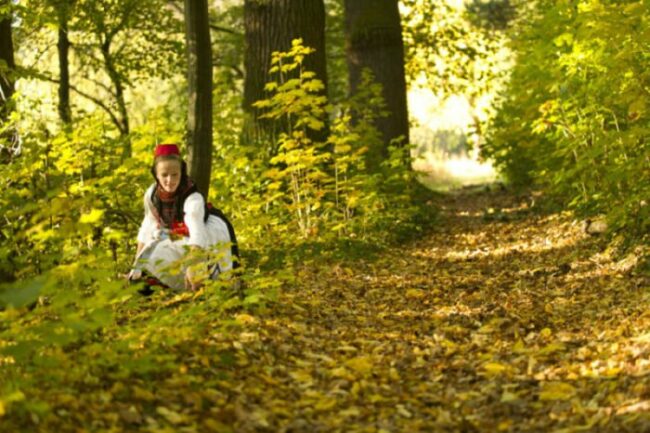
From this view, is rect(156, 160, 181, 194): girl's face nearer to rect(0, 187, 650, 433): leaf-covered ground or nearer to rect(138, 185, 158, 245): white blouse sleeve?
rect(138, 185, 158, 245): white blouse sleeve

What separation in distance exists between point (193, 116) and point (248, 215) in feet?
5.43

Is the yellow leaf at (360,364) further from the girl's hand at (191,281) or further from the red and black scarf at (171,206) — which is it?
the red and black scarf at (171,206)

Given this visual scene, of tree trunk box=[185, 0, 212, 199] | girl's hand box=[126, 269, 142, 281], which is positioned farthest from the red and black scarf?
tree trunk box=[185, 0, 212, 199]

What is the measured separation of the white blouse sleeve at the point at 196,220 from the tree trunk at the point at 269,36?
4218 mm

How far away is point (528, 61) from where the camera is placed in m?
11.8

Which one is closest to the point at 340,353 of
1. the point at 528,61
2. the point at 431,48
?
the point at 528,61

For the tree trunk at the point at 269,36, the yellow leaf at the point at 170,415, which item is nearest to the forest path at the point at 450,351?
the yellow leaf at the point at 170,415

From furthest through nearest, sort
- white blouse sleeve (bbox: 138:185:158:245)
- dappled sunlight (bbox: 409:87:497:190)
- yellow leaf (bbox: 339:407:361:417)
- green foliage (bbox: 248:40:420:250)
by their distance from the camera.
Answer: dappled sunlight (bbox: 409:87:497:190) → green foliage (bbox: 248:40:420:250) → white blouse sleeve (bbox: 138:185:158:245) → yellow leaf (bbox: 339:407:361:417)

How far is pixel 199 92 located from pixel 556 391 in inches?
192

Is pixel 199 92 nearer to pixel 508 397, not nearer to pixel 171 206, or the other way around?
pixel 171 206

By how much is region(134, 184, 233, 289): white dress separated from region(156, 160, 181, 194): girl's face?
168 mm

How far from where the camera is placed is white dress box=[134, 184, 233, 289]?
6.45m

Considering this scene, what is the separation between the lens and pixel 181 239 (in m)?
6.65

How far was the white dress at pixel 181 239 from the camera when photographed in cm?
645
